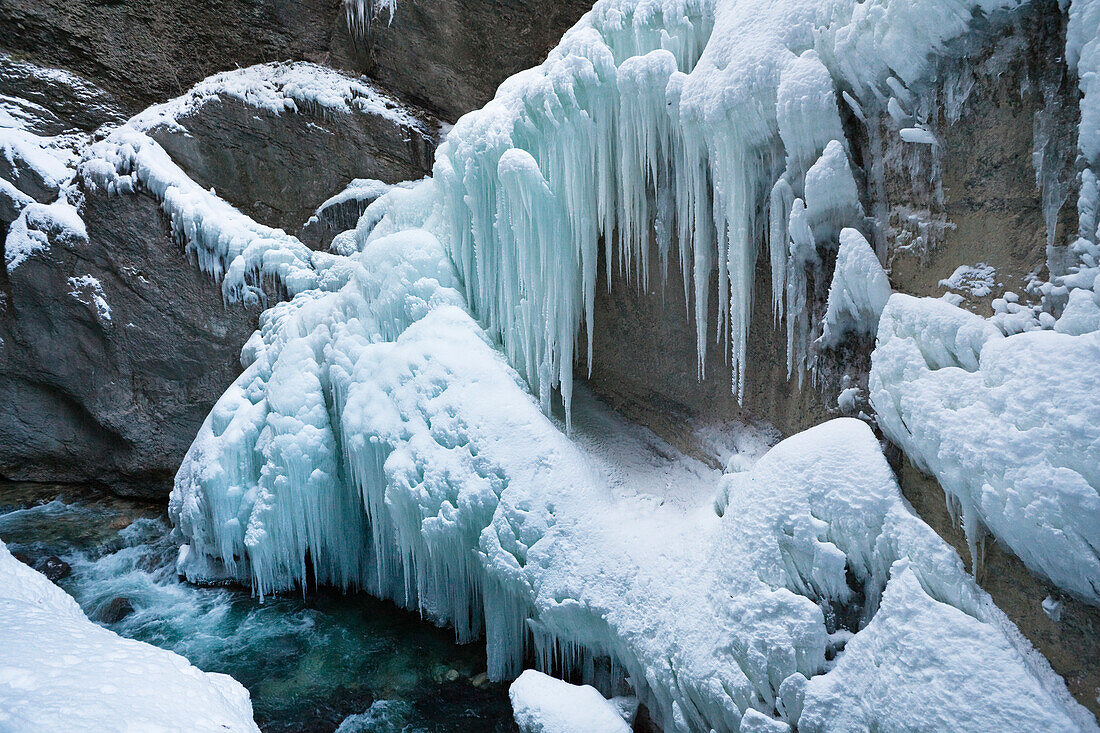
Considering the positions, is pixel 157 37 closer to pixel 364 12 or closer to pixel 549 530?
pixel 364 12

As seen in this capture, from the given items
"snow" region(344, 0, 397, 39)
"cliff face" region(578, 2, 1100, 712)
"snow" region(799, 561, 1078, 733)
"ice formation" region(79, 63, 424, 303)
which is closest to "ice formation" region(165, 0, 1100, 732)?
"snow" region(799, 561, 1078, 733)

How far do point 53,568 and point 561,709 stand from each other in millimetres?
6865

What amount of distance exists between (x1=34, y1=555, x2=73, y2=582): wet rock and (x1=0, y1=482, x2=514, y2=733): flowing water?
10 cm

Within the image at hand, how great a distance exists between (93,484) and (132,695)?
8.85 m

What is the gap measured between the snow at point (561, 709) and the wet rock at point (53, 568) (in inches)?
251

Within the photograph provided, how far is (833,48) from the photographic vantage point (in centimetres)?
338

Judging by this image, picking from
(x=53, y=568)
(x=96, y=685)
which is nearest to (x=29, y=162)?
(x=53, y=568)

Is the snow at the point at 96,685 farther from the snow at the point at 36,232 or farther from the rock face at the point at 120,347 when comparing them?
the snow at the point at 36,232

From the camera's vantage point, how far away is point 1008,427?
2441 millimetres

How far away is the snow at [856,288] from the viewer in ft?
10.8

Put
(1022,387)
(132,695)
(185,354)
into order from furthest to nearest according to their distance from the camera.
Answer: (185,354) → (132,695) → (1022,387)

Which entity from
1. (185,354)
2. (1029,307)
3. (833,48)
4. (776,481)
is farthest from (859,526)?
(185,354)

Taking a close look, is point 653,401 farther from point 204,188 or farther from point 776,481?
point 204,188

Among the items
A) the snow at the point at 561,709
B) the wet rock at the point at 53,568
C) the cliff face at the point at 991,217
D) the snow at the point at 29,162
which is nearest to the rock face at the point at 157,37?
the snow at the point at 29,162
